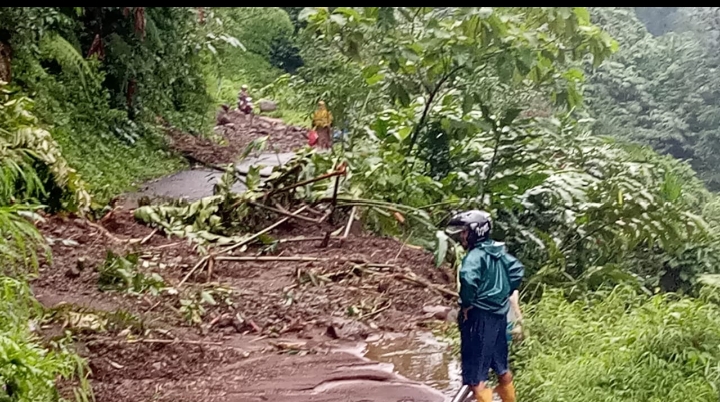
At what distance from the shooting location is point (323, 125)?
303cm

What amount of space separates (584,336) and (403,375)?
1.77 ft

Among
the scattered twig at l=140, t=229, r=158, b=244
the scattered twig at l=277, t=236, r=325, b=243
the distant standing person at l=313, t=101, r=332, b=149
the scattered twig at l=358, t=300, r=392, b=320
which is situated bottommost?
the scattered twig at l=358, t=300, r=392, b=320

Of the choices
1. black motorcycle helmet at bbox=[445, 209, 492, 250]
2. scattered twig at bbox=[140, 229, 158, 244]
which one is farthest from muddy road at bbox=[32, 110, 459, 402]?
black motorcycle helmet at bbox=[445, 209, 492, 250]

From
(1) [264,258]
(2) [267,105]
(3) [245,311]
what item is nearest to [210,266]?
(1) [264,258]

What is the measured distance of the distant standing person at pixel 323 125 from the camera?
9.66 ft

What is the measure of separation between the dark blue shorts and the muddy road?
0.31ft

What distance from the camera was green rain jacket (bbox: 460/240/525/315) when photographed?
1.78 m

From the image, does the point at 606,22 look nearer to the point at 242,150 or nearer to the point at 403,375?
the point at 403,375

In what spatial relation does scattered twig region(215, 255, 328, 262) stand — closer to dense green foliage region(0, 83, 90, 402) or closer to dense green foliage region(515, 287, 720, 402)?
dense green foliage region(0, 83, 90, 402)

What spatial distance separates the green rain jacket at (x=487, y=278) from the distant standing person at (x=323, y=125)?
1268mm

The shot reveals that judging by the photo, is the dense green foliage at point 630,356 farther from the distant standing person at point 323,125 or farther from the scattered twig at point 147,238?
the scattered twig at point 147,238

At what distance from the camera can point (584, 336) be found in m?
2.21

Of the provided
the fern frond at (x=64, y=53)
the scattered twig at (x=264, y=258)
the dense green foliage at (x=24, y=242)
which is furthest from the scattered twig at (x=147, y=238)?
the fern frond at (x=64, y=53)

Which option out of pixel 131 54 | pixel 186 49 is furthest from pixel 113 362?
pixel 131 54
